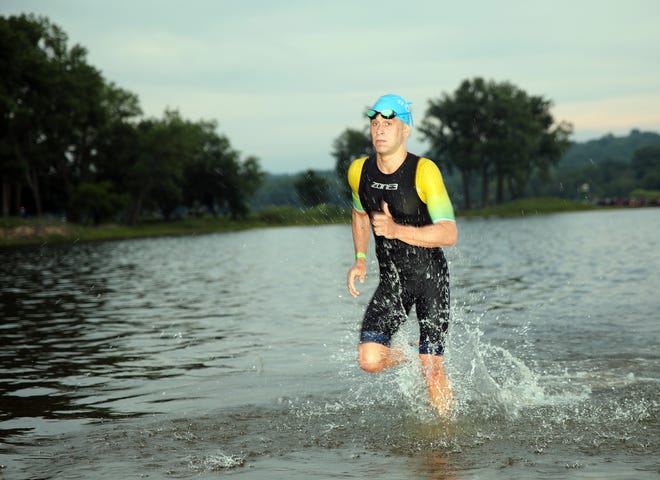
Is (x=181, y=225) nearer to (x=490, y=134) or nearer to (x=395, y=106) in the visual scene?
(x=490, y=134)

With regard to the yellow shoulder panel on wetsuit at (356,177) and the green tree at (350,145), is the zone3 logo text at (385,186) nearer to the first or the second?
the yellow shoulder panel on wetsuit at (356,177)

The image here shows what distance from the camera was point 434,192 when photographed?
23.1 ft

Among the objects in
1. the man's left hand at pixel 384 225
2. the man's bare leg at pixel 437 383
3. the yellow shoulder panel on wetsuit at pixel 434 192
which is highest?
the yellow shoulder panel on wetsuit at pixel 434 192

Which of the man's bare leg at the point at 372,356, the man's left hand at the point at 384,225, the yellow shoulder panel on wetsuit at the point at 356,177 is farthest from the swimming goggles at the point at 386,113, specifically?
the man's bare leg at the point at 372,356

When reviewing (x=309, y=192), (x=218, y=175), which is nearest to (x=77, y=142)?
(x=218, y=175)

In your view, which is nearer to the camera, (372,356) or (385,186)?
(385,186)

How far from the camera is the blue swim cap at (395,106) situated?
7.19 m

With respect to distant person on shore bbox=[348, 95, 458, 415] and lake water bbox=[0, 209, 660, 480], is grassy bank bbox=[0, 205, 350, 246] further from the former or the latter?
distant person on shore bbox=[348, 95, 458, 415]

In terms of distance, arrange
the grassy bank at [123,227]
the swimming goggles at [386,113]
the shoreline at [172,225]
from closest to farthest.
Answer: the swimming goggles at [386,113] < the grassy bank at [123,227] < the shoreline at [172,225]

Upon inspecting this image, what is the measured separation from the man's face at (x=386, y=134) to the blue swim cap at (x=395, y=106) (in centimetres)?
6

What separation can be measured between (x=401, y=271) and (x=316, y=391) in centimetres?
287

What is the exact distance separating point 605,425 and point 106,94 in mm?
94250

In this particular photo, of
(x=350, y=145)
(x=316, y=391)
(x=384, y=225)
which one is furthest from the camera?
(x=350, y=145)

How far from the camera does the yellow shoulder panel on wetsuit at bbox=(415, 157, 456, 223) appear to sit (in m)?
7.05
